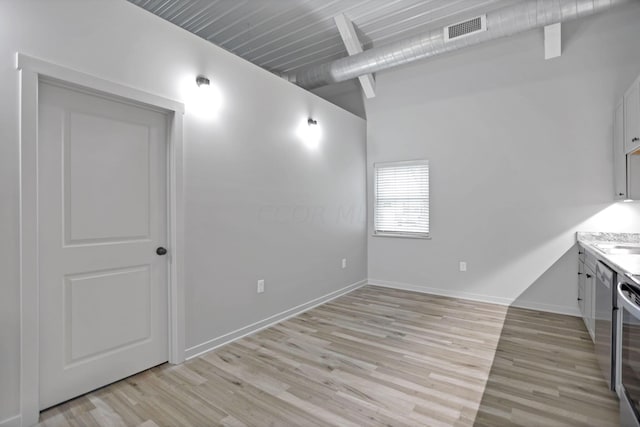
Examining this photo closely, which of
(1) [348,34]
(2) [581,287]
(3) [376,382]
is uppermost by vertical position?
(1) [348,34]

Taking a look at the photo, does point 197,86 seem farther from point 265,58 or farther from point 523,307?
point 523,307

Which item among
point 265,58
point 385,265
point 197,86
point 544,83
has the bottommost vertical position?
point 385,265

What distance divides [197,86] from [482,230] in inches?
154

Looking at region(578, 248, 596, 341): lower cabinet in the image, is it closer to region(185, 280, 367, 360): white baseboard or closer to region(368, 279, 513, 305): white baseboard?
region(368, 279, 513, 305): white baseboard

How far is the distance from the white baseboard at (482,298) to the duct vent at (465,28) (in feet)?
10.8

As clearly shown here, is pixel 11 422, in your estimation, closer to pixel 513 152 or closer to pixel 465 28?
pixel 465 28

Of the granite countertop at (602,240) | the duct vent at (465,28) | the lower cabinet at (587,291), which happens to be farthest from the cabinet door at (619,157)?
the duct vent at (465,28)

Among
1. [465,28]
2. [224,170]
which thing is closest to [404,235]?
[465,28]

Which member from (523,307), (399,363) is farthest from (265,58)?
(523,307)

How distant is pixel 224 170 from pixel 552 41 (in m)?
4.07

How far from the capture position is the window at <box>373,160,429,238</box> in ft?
16.4

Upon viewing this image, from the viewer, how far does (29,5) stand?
1953mm

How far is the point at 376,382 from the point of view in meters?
2.47

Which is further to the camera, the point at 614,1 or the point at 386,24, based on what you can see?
the point at 386,24
